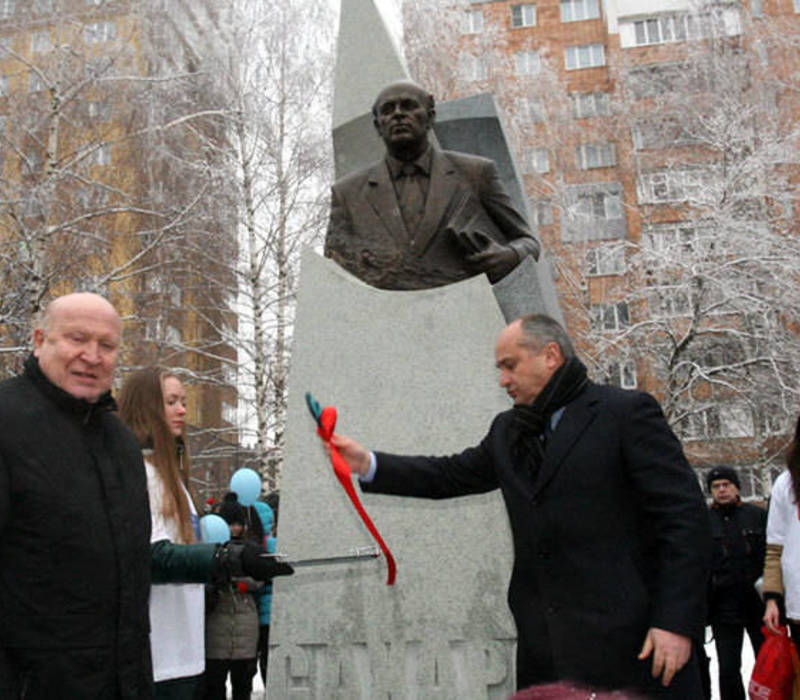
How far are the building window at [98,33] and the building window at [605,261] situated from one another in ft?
35.5

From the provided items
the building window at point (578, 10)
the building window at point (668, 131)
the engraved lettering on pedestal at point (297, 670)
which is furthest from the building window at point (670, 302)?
the building window at point (578, 10)

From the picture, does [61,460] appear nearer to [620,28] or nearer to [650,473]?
[650,473]

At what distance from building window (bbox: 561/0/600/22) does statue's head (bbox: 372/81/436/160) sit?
29.4 m

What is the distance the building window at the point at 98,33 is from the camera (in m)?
15.3

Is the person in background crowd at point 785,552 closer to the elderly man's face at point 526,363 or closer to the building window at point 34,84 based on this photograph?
the elderly man's face at point 526,363

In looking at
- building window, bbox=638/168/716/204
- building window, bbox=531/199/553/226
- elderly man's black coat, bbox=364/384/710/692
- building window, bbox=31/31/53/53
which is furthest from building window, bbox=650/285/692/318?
elderly man's black coat, bbox=364/384/710/692

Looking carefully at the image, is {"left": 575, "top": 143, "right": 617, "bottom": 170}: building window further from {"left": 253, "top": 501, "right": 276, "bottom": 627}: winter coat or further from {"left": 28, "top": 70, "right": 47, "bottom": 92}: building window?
{"left": 253, "top": 501, "right": 276, "bottom": 627}: winter coat

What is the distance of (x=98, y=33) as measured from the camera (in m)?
15.5

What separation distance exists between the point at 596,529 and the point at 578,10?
1279 inches

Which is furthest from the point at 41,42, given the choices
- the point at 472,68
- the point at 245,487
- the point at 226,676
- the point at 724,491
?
the point at 724,491

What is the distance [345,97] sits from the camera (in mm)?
5516

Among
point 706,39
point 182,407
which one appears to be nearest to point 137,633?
point 182,407

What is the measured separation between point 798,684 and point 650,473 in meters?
1.96

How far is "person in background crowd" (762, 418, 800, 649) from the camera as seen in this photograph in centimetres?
382
